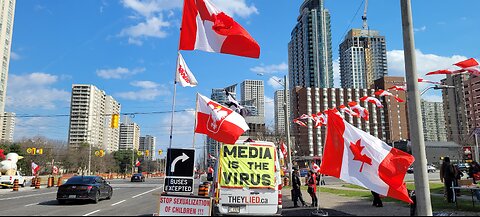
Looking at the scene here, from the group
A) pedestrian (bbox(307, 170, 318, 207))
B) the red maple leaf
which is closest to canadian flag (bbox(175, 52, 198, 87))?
the red maple leaf

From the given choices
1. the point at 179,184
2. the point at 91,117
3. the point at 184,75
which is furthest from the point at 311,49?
the point at 179,184

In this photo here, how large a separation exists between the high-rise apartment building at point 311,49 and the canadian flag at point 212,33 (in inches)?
4091

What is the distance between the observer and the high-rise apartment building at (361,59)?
97812 millimetres

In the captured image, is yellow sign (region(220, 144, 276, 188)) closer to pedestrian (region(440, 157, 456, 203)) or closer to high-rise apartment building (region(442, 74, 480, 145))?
pedestrian (region(440, 157, 456, 203))

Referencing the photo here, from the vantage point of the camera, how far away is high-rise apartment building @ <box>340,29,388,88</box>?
97812 millimetres

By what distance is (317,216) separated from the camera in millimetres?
12141

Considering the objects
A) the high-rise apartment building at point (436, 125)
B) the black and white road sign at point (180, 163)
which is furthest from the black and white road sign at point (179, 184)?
the high-rise apartment building at point (436, 125)

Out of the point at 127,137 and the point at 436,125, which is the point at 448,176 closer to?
the point at 127,137

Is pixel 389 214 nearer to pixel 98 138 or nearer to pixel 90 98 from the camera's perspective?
pixel 90 98

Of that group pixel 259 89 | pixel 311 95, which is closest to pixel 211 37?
pixel 259 89

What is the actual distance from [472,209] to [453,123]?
127 m

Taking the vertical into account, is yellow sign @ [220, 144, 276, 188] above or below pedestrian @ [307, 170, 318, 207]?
above

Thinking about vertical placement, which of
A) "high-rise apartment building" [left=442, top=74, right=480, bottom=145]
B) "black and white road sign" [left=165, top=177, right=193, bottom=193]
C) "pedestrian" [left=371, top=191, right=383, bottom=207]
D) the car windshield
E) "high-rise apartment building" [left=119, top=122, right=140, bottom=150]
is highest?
"high-rise apartment building" [left=442, top=74, right=480, bottom=145]

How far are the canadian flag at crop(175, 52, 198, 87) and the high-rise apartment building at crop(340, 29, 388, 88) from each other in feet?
215
